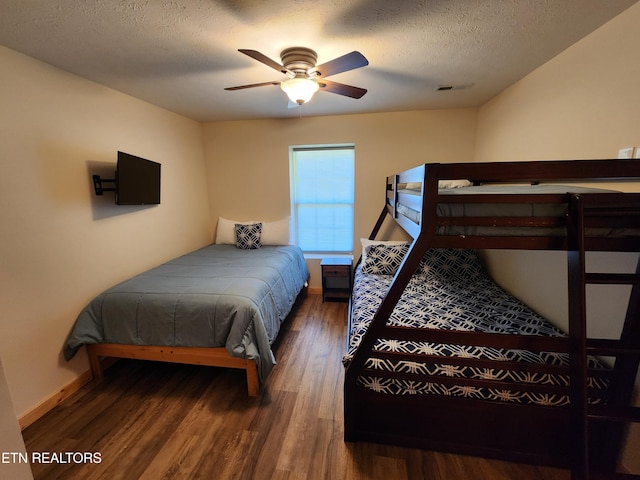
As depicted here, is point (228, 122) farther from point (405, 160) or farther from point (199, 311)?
point (199, 311)

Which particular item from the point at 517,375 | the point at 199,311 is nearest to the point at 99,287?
the point at 199,311

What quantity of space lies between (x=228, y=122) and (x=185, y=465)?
139 inches

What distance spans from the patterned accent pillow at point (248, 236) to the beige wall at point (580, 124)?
2712 mm

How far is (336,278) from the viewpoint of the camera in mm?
3637

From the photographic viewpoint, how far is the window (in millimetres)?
3631

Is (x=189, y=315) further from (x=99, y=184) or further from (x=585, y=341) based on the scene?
(x=585, y=341)

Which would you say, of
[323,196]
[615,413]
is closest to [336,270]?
[323,196]

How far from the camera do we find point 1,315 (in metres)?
1.64

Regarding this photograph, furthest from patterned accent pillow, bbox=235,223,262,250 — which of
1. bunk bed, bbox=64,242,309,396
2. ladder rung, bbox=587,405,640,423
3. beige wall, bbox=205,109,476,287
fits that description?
ladder rung, bbox=587,405,640,423

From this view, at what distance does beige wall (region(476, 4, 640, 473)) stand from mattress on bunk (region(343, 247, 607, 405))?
221mm

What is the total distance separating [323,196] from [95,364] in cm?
290

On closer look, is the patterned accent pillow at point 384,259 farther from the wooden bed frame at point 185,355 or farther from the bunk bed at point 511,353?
the wooden bed frame at point 185,355

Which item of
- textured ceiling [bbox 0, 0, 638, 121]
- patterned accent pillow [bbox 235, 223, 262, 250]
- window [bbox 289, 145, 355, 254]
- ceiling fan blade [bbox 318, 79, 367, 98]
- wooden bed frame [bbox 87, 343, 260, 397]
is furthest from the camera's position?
window [bbox 289, 145, 355, 254]

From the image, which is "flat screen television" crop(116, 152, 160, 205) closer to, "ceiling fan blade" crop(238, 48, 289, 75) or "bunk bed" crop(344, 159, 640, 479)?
"ceiling fan blade" crop(238, 48, 289, 75)
